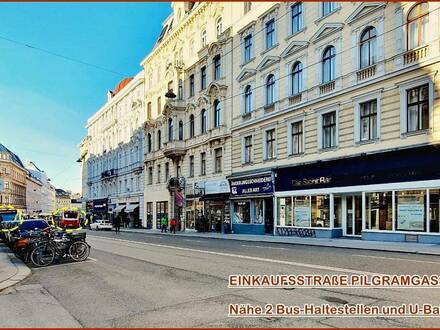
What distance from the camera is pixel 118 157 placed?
62.1 meters

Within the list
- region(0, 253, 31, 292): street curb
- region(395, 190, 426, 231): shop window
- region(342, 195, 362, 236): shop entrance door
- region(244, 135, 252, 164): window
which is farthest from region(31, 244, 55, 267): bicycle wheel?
region(244, 135, 252, 164): window

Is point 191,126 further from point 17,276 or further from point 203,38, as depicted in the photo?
point 17,276

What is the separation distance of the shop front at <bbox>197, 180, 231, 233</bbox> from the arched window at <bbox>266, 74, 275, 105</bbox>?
762 centimetres

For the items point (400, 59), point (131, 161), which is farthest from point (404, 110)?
point (131, 161)

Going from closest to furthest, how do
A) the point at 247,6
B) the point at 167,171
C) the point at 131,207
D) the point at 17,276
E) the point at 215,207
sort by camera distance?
the point at 17,276 → the point at 247,6 → the point at 215,207 → the point at 167,171 → the point at 131,207

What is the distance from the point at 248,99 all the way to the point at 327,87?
8695 mm

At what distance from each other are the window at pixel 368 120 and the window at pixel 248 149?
10581 mm

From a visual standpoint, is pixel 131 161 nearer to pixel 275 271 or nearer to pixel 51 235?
pixel 51 235

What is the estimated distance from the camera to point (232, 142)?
34.0 metres

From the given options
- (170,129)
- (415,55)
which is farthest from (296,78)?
(170,129)

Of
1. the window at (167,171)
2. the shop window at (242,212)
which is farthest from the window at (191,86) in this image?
the shop window at (242,212)

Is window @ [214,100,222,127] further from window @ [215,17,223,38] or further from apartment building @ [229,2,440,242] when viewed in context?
window @ [215,17,223,38]

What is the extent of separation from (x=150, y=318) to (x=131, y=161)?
5109 cm

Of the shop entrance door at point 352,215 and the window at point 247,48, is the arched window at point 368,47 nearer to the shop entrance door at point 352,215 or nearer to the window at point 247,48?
the shop entrance door at point 352,215
